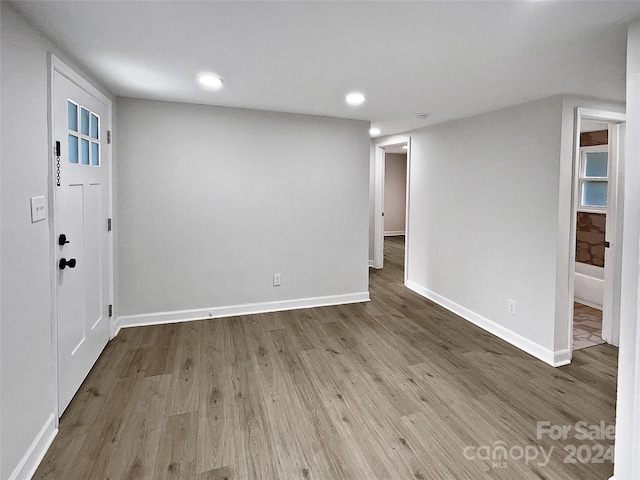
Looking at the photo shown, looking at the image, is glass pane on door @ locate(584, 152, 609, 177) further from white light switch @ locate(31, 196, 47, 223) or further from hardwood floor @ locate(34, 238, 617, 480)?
white light switch @ locate(31, 196, 47, 223)

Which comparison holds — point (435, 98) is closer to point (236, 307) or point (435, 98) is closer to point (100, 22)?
point (100, 22)

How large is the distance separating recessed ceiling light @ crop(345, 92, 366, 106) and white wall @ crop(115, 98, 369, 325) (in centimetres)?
85

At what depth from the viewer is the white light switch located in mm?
1821

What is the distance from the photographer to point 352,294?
4543 millimetres

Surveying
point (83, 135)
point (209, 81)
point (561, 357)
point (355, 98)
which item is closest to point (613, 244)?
point (561, 357)

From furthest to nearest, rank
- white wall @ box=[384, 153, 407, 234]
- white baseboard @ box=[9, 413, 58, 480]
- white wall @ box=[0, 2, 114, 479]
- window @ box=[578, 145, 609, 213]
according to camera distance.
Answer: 1. white wall @ box=[384, 153, 407, 234]
2. window @ box=[578, 145, 609, 213]
3. white baseboard @ box=[9, 413, 58, 480]
4. white wall @ box=[0, 2, 114, 479]

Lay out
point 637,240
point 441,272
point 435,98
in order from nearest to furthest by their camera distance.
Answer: point 637,240 < point 435,98 < point 441,272

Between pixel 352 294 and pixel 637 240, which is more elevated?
pixel 637 240

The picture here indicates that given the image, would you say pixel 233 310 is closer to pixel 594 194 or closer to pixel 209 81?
pixel 209 81

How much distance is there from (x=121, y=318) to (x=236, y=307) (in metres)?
→ 1.13

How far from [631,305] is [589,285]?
11.4 feet

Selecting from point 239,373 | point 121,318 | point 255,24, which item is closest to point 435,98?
point 255,24

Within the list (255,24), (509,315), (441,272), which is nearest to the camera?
(255,24)

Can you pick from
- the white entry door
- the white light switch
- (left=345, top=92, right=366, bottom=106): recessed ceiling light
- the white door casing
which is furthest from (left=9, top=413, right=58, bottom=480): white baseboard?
the white door casing
